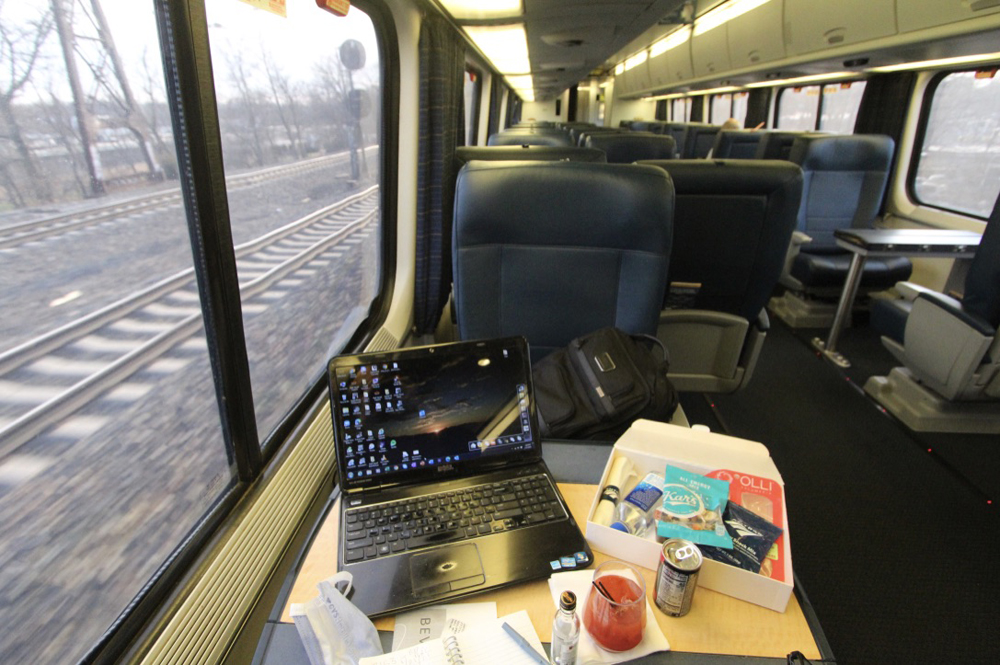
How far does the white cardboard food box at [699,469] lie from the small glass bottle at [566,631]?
22 cm

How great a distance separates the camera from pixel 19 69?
83 centimetres

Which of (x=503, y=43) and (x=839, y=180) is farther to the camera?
(x=839, y=180)

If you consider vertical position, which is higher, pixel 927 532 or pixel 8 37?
pixel 8 37

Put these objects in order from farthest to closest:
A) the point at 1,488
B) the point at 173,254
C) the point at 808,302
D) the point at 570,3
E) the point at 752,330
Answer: the point at 808,302
the point at 752,330
the point at 570,3
the point at 173,254
the point at 1,488

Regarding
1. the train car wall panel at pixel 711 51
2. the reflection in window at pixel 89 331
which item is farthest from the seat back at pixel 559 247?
the train car wall panel at pixel 711 51

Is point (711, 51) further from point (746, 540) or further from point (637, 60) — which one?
point (746, 540)

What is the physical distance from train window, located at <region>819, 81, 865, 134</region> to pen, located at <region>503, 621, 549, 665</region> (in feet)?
20.3

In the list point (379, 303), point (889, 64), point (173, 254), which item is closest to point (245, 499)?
point (173, 254)

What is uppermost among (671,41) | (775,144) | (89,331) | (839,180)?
(671,41)

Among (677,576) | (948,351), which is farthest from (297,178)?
(948,351)

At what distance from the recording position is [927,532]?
222 cm

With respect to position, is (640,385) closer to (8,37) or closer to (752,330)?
(752,330)

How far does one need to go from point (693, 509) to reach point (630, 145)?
14.8ft

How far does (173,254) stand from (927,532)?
308cm
